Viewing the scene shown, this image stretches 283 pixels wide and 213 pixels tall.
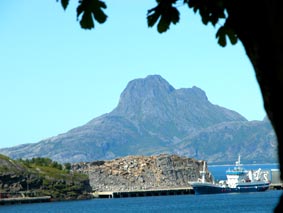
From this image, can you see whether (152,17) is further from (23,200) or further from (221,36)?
(23,200)

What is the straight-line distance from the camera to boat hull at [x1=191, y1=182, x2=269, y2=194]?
166750 mm

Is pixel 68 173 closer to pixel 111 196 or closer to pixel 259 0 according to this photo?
pixel 111 196

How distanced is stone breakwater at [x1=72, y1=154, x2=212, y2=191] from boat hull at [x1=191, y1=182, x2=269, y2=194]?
1077 cm

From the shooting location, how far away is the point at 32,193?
148m

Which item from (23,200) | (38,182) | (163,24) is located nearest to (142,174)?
(38,182)

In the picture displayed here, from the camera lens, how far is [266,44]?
158 inches

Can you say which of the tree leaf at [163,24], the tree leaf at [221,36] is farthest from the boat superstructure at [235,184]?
the tree leaf at [163,24]

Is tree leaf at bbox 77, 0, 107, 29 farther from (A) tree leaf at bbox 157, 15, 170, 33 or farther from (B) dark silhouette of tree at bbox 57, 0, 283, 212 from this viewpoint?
(A) tree leaf at bbox 157, 15, 170, 33

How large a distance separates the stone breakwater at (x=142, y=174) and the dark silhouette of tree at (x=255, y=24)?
172 m

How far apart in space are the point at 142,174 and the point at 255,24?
576 feet

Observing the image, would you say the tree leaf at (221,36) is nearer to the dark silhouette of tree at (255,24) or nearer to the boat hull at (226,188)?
the dark silhouette of tree at (255,24)

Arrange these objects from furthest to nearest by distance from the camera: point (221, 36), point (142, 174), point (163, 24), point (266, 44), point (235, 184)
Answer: point (142, 174), point (235, 184), point (221, 36), point (163, 24), point (266, 44)

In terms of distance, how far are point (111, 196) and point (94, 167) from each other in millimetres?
17072

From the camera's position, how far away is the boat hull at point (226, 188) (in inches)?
6565
